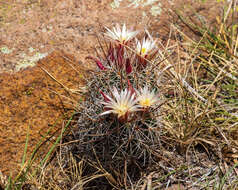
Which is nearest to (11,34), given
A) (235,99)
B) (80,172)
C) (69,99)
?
(69,99)

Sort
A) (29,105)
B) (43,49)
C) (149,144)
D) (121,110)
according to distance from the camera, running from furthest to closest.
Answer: (43,49)
(29,105)
(149,144)
(121,110)

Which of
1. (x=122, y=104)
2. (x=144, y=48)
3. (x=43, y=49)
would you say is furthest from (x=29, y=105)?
(x=144, y=48)

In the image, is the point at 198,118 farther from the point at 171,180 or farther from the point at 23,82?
the point at 23,82

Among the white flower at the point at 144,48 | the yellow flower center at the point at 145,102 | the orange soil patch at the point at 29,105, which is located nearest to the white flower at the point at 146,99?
the yellow flower center at the point at 145,102

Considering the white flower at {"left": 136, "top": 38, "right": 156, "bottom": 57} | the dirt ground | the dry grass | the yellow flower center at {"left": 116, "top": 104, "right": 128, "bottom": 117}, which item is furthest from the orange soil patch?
the yellow flower center at {"left": 116, "top": 104, "right": 128, "bottom": 117}

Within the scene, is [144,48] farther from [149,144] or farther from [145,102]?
[149,144]

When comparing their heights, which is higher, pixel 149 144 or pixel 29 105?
pixel 29 105

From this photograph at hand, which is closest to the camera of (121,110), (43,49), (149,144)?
(121,110)

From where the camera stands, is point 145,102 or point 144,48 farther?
point 144,48
